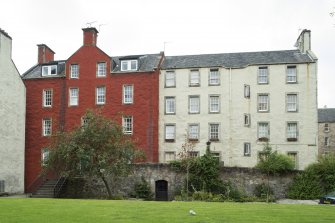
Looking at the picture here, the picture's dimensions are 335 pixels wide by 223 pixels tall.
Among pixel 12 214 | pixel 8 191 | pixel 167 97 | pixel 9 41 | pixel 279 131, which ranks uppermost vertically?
pixel 9 41

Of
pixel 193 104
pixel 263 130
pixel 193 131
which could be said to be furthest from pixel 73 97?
pixel 263 130

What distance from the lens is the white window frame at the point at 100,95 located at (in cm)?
4494

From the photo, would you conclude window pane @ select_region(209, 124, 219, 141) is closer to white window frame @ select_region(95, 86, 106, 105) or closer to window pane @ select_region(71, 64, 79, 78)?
white window frame @ select_region(95, 86, 106, 105)

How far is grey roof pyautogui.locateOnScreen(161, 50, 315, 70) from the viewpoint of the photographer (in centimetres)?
4297

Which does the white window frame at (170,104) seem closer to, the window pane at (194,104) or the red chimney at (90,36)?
the window pane at (194,104)

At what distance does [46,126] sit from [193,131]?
52.0ft

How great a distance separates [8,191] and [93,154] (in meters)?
11.6

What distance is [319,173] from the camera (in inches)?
1399

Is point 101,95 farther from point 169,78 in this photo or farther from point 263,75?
point 263,75

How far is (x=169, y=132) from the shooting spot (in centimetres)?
4369

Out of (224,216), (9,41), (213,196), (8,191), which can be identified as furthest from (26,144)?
(224,216)

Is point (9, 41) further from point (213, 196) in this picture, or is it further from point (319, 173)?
point (319, 173)

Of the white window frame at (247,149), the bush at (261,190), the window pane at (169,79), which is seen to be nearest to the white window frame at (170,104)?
the window pane at (169,79)

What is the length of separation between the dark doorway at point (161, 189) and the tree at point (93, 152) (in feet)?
12.5
